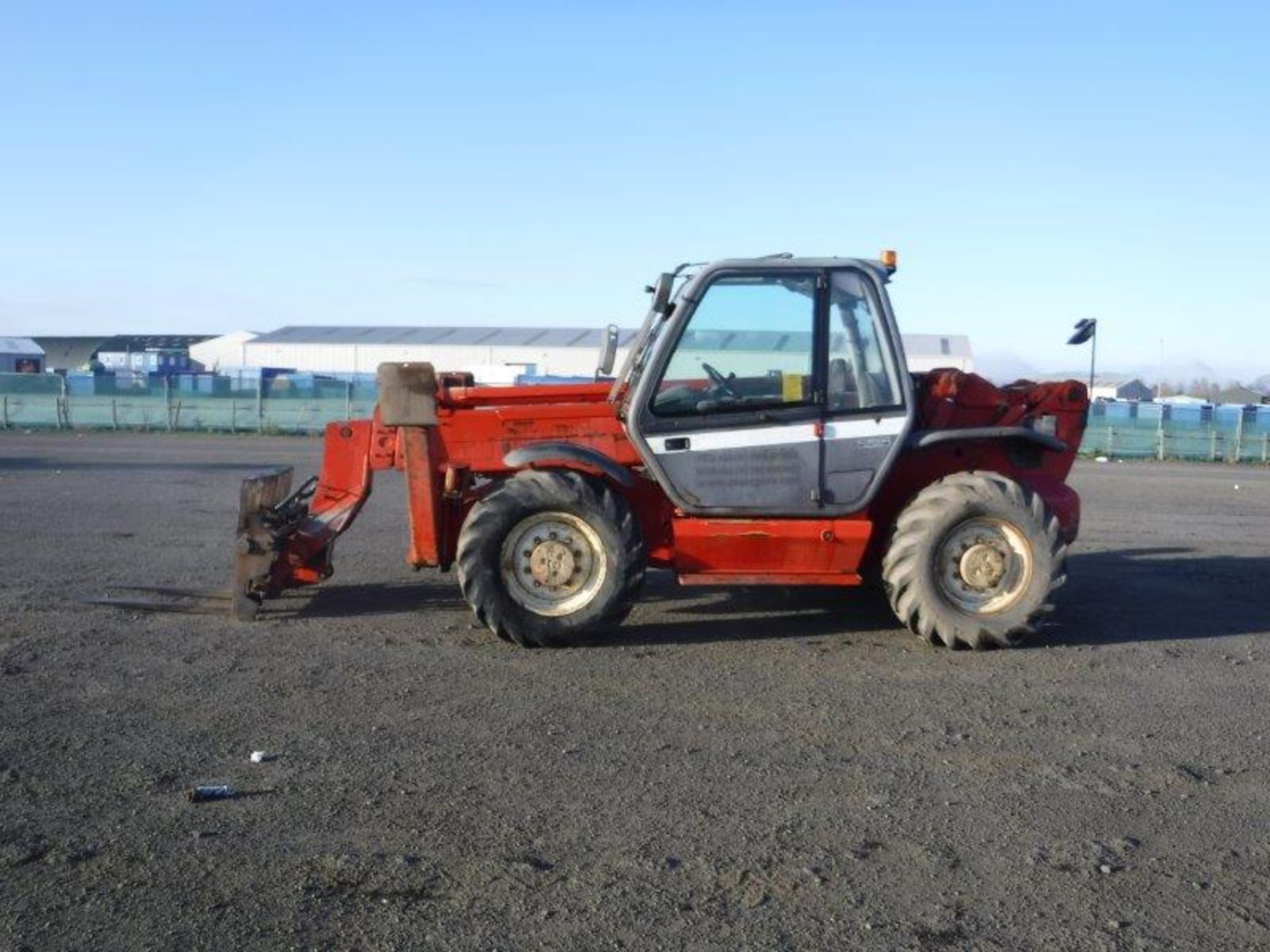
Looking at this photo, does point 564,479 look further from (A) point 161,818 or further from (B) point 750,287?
(A) point 161,818

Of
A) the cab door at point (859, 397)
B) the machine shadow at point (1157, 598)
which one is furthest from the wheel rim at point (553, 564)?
the machine shadow at point (1157, 598)

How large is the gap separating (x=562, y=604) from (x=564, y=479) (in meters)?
0.79

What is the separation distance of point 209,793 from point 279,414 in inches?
1312

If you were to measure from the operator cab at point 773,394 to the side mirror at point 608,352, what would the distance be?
61cm

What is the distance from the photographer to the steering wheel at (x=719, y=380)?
29.0ft

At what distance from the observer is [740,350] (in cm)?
892

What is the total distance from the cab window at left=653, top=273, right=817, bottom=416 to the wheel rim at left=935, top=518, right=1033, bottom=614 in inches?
52.8

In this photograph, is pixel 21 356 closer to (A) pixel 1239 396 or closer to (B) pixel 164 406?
(B) pixel 164 406

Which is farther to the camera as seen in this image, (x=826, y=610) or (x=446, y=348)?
(x=446, y=348)

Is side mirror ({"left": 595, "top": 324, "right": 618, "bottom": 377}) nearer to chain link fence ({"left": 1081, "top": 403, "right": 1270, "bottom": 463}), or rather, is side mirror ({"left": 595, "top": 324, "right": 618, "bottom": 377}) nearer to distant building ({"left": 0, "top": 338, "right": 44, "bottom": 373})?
chain link fence ({"left": 1081, "top": 403, "right": 1270, "bottom": 463})

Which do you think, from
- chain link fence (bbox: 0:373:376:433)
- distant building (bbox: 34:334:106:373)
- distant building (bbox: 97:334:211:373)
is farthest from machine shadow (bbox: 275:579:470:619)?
distant building (bbox: 34:334:106:373)

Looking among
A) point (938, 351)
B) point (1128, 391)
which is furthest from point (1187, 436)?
point (1128, 391)

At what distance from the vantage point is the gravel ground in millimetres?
4668

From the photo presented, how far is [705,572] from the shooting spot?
8.90 meters
